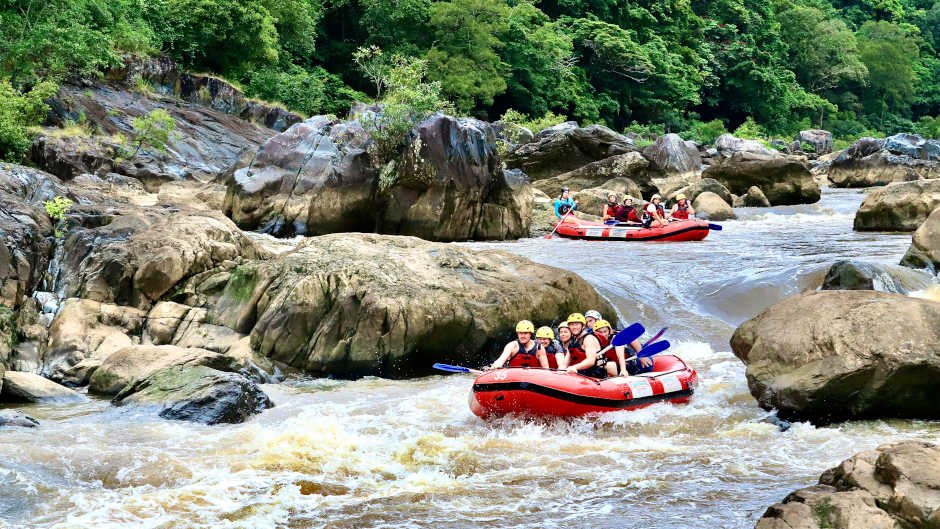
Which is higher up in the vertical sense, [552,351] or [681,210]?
[681,210]

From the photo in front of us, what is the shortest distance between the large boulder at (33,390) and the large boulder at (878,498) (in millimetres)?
6636

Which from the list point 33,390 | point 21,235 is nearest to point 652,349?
point 33,390

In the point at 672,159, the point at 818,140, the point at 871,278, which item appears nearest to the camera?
the point at 871,278

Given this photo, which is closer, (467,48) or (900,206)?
(900,206)

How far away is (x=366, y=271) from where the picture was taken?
9.87 meters

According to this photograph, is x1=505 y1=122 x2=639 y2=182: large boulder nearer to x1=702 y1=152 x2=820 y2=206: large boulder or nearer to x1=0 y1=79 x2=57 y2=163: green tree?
x1=702 y1=152 x2=820 y2=206: large boulder

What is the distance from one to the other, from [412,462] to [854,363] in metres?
3.88

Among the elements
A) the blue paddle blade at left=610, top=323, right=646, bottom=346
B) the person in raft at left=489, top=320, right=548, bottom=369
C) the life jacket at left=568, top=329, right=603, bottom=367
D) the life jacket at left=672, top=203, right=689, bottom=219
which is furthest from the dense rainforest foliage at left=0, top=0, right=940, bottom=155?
the blue paddle blade at left=610, top=323, right=646, bottom=346

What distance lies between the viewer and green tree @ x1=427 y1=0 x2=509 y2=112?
118 feet

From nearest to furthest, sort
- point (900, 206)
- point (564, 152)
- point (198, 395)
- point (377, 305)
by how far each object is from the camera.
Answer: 1. point (198, 395)
2. point (377, 305)
3. point (900, 206)
4. point (564, 152)

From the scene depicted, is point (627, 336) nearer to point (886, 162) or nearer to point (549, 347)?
point (549, 347)

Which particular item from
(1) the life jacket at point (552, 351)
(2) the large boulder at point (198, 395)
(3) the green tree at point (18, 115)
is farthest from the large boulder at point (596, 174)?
(2) the large boulder at point (198, 395)

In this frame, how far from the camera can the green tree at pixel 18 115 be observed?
579 inches

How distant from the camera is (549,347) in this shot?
338 inches
